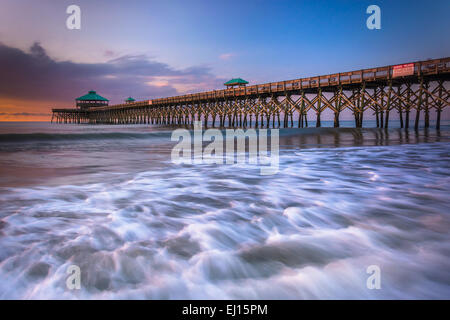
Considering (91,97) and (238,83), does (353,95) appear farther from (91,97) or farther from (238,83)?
(91,97)

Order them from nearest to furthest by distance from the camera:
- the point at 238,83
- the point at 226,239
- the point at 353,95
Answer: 1. the point at 226,239
2. the point at 353,95
3. the point at 238,83

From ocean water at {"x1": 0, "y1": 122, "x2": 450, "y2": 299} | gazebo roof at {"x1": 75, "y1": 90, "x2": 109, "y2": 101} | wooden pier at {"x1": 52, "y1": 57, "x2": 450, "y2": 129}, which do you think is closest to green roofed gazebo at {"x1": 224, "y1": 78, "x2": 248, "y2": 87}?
wooden pier at {"x1": 52, "y1": 57, "x2": 450, "y2": 129}

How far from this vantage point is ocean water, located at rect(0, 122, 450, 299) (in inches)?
54.7

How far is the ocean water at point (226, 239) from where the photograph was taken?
1391 mm

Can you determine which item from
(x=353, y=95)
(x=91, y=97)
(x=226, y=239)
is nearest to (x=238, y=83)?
(x=353, y=95)

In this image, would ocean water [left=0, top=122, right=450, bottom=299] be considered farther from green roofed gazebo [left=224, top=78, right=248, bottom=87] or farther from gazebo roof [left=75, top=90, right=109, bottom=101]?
gazebo roof [left=75, top=90, right=109, bottom=101]

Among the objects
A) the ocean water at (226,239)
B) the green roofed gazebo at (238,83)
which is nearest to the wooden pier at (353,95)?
the green roofed gazebo at (238,83)

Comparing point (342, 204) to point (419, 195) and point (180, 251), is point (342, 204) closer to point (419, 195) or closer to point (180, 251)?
point (419, 195)

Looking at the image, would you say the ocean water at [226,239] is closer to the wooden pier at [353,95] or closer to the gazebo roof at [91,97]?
the wooden pier at [353,95]

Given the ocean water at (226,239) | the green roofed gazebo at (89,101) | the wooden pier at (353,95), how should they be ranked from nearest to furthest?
the ocean water at (226,239)
the wooden pier at (353,95)
the green roofed gazebo at (89,101)

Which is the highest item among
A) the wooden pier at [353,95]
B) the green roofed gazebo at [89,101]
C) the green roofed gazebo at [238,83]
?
the green roofed gazebo at [89,101]

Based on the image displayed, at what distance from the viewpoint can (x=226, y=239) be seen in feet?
6.56
